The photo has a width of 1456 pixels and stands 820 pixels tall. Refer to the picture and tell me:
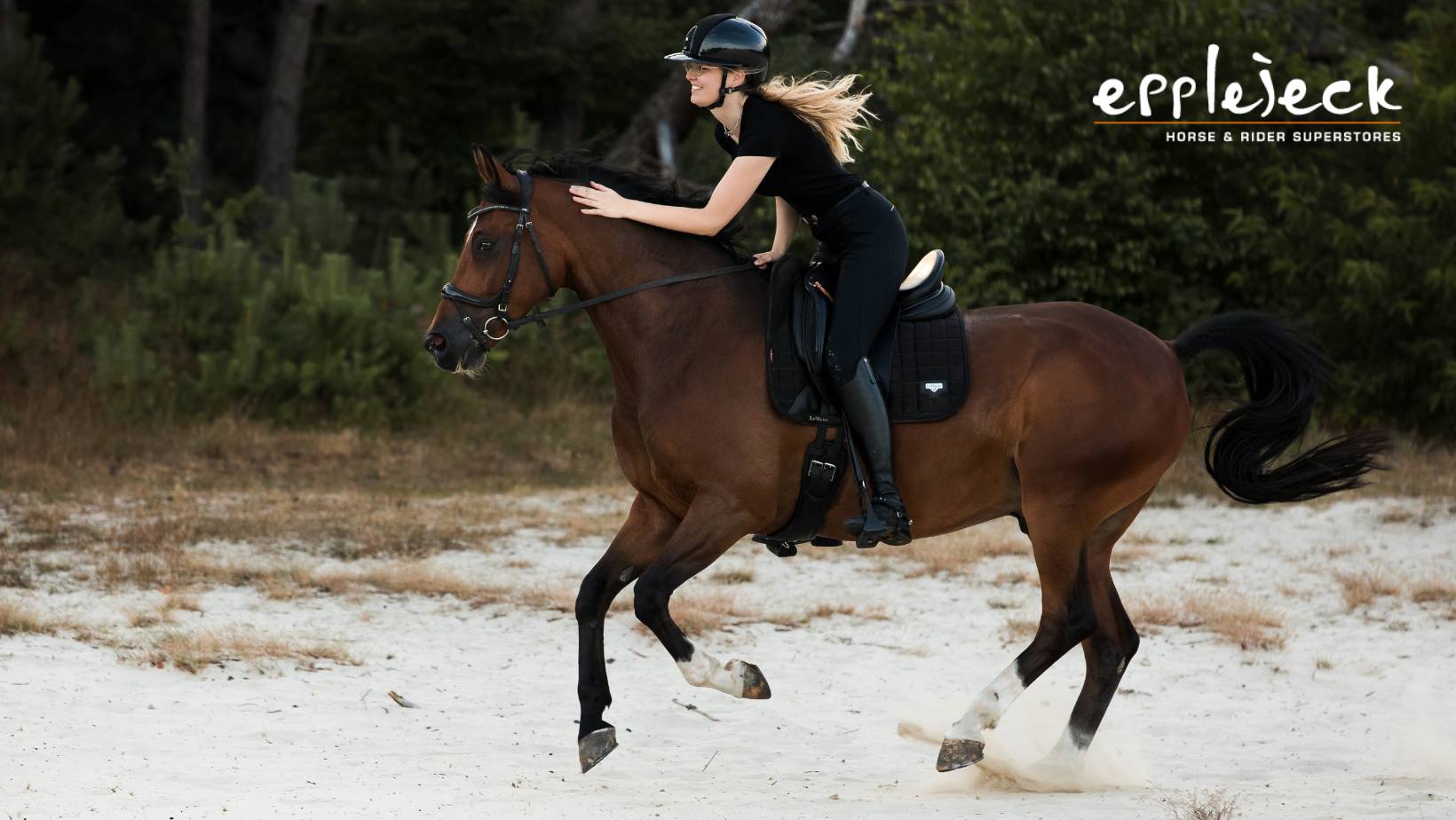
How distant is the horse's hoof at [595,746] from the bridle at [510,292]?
1493 mm

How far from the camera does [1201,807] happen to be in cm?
546

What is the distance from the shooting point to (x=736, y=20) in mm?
5977

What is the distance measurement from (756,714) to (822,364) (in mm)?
2447

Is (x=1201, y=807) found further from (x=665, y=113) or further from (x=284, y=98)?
(x=284, y=98)

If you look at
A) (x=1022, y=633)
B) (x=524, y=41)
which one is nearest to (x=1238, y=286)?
(x=1022, y=633)

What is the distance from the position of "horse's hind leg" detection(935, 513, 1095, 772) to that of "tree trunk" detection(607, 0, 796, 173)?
1496 cm

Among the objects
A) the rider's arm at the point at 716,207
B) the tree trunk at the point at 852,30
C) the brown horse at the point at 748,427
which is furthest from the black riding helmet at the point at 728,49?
the tree trunk at the point at 852,30

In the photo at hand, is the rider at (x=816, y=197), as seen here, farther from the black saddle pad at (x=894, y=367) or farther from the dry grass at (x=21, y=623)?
the dry grass at (x=21, y=623)

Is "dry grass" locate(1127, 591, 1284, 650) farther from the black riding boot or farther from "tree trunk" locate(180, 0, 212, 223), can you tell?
"tree trunk" locate(180, 0, 212, 223)

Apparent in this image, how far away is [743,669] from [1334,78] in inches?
504

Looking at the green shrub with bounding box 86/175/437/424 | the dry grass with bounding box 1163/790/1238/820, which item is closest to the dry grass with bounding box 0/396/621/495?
the green shrub with bounding box 86/175/437/424

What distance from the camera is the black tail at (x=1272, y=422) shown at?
6695 mm

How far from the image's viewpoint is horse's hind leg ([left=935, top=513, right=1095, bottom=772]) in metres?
6.08

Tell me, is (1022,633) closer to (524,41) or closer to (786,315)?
(786,315)
